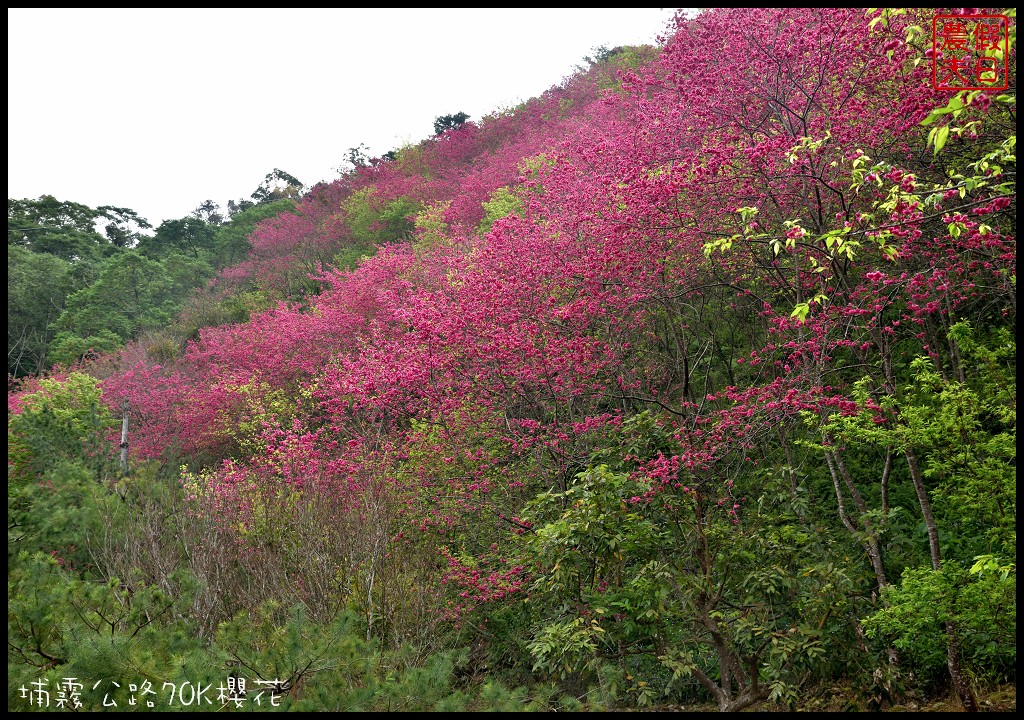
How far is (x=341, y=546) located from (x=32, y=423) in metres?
9.46

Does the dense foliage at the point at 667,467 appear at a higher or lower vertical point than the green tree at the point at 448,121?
lower

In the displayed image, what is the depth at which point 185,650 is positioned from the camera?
396 cm

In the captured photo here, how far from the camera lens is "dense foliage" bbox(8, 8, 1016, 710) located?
4004 mm

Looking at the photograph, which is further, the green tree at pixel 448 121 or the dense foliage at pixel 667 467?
the green tree at pixel 448 121

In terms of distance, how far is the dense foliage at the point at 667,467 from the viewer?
4.00 meters

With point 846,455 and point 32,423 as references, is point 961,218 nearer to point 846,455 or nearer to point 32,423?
point 846,455

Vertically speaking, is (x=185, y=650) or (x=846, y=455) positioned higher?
(x=185, y=650)

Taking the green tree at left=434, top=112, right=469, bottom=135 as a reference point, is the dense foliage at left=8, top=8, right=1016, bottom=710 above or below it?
below

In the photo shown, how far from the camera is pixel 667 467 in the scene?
479 cm

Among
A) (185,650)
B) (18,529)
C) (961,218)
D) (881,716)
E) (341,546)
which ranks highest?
(961,218)

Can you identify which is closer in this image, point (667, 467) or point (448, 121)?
point (667, 467)

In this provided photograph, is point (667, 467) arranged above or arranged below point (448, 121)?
below

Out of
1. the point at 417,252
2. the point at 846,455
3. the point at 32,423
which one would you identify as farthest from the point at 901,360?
the point at 32,423

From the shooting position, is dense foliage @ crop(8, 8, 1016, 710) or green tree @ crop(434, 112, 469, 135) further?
green tree @ crop(434, 112, 469, 135)
